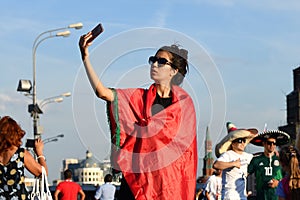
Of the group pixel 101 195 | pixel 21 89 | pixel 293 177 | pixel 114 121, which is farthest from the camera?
pixel 21 89

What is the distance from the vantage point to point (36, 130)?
37.0m

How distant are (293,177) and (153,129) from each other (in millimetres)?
2078

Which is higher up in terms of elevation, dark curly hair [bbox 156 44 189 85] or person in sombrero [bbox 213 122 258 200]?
dark curly hair [bbox 156 44 189 85]

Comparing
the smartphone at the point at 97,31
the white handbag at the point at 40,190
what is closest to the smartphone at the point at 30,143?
the white handbag at the point at 40,190

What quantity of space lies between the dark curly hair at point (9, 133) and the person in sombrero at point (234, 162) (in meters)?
5.60

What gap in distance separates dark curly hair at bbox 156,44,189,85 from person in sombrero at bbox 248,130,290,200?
608 cm

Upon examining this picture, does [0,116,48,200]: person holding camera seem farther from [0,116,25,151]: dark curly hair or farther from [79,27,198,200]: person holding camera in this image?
[79,27,198,200]: person holding camera

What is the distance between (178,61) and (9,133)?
176cm

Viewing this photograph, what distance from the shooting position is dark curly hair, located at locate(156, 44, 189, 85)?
354 inches

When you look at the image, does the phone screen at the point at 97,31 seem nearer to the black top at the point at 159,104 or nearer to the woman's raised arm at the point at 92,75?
the woman's raised arm at the point at 92,75

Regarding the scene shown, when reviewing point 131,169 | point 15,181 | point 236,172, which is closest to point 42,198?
point 15,181

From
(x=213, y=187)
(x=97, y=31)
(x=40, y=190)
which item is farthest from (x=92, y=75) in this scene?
(x=213, y=187)

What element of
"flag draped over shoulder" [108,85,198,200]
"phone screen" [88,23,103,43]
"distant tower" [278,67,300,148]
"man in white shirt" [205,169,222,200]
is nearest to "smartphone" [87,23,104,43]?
"phone screen" [88,23,103,43]

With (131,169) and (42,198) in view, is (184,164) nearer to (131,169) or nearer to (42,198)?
(131,169)
